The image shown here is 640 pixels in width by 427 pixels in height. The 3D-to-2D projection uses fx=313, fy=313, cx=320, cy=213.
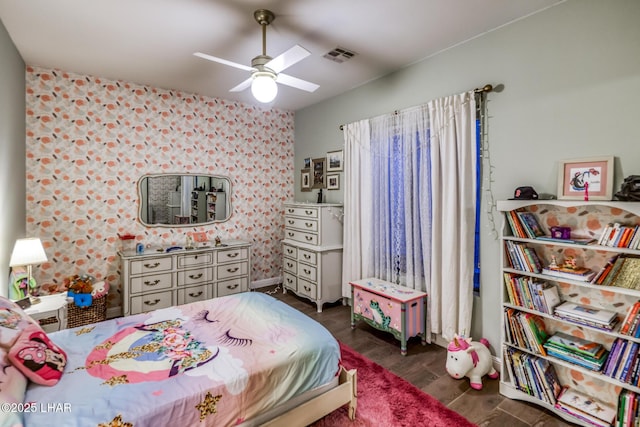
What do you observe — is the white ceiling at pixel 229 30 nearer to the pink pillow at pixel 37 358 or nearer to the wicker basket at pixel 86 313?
the pink pillow at pixel 37 358

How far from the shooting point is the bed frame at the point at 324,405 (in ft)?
5.79

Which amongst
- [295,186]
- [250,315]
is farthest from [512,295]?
[295,186]

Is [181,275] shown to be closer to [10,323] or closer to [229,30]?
[10,323]

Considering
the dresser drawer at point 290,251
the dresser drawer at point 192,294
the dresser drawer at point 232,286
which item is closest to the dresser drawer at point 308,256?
the dresser drawer at point 290,251

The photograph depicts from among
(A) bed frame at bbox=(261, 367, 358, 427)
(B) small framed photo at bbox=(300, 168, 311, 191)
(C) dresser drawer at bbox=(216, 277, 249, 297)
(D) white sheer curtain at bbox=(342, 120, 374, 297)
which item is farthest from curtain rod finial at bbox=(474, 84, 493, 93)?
(C) dresser drawer at bbox=(216, 277, 249, 297)

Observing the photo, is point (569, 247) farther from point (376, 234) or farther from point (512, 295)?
point (376, 234)

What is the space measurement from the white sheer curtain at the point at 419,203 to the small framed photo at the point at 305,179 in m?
1.00

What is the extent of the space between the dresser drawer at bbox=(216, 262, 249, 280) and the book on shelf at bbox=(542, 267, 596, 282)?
3.39 m

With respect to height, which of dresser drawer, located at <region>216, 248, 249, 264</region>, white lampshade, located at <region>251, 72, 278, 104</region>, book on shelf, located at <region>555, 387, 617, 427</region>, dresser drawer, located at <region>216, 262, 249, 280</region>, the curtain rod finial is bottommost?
book on shelf, located at <region>555, 387, 617, 427</region>

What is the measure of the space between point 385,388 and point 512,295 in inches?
46.4

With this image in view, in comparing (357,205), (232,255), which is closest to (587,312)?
(357,205)

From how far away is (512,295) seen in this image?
2.29 meters

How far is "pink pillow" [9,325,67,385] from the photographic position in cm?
147

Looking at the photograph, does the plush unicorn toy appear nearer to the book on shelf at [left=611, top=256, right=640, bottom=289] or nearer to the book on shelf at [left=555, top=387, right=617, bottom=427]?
the book on shelf at [left=555, top=387, right=617, bottom=427]
